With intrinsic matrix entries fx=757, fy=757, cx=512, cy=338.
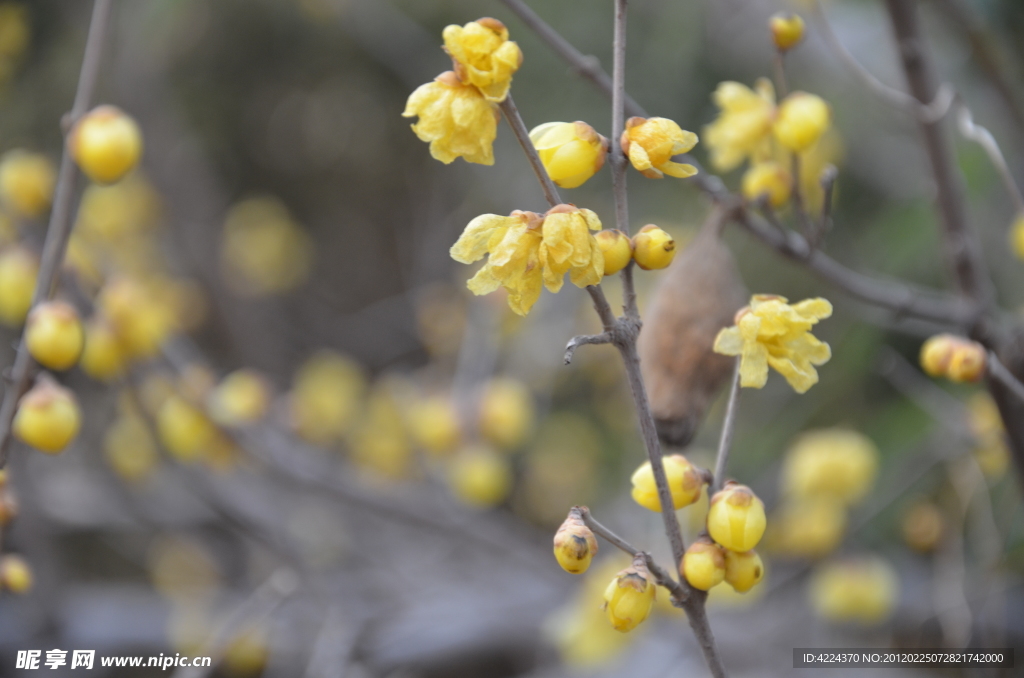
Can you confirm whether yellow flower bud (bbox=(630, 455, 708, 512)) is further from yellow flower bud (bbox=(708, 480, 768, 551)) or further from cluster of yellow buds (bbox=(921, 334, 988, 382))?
cluster of yellow buds (bbox=(921, 334, 988, 382))

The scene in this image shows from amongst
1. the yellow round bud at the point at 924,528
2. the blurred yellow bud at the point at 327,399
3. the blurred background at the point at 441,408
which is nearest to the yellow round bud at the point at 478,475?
the blurred background at the point at 441,408

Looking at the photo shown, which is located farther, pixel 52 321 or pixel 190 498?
pixel 190 498

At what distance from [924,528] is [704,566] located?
2.77ft

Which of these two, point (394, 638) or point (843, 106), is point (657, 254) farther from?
point (843, 106)

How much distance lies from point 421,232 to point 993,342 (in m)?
Answer: 1.98

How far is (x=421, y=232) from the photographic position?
254 cm

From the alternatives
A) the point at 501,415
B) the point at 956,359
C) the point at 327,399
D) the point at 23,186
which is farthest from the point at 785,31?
the point at 327,399

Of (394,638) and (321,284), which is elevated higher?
(394,638)

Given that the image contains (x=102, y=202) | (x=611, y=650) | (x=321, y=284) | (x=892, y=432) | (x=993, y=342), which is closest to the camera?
(x=993, y=342)

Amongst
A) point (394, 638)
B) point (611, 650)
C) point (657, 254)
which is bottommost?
point (394, 638)

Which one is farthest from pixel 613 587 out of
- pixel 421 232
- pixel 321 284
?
pixel 321 284

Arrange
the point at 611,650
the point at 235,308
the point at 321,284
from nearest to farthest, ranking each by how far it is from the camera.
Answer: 1. the point at 611,650
2. the point at 235,308
3. the point at 321,284

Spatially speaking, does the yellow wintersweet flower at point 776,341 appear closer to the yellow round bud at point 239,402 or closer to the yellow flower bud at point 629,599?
the yellow flower bud at point 629,599

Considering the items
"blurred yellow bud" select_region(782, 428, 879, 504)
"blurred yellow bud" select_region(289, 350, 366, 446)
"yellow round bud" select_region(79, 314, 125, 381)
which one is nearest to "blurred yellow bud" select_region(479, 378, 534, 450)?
"blurred yellow bud" select_region(289, 350, 366, 446)
